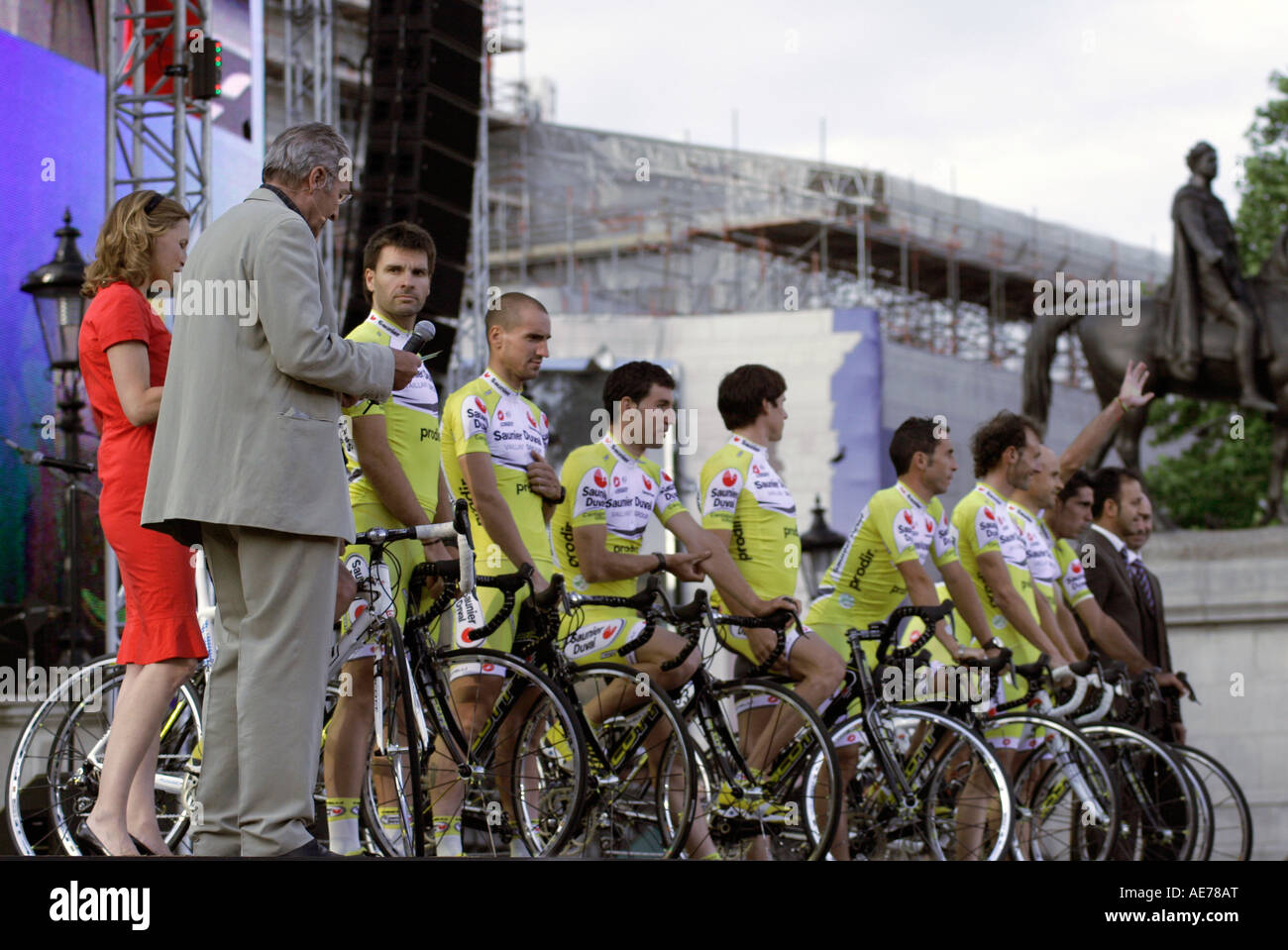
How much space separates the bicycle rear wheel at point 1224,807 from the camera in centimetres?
749

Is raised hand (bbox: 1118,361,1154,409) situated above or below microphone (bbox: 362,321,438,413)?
above

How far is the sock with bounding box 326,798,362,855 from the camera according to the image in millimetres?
5383

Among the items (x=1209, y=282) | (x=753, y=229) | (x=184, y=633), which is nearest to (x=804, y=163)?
(x=753, y=229)

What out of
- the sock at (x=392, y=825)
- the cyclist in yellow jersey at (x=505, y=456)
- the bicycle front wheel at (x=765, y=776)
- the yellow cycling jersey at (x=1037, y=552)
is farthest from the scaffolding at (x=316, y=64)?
the sock at (x=392, y=825)

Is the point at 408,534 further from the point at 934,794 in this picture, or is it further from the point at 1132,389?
the point at 1132,389

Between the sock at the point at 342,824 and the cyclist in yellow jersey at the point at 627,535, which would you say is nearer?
the sock at the point at 342,824

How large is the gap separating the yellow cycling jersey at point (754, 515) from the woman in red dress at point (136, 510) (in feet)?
7.80

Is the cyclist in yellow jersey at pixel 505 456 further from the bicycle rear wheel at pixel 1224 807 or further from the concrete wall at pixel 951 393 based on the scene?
the concrete wall at pixel 951 393

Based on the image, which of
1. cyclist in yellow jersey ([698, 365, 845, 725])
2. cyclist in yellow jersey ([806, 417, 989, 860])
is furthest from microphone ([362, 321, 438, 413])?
cyclist in yellow jersey ([806, 417, 989, 860])

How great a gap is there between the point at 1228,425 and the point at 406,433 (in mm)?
24431

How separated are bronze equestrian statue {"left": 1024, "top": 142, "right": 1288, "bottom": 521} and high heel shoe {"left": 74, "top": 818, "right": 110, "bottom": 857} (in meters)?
9.59

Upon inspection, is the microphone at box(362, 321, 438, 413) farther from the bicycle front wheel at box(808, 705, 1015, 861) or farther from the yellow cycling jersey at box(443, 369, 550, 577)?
the bicycle front wheel at box(808, 705, 1015, 861)
